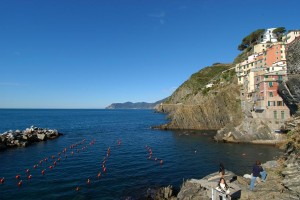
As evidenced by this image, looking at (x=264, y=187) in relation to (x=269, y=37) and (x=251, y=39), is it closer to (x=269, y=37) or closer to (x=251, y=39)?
(x=269, y=37)

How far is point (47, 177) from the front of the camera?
4312cm

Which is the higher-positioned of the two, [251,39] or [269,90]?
[251,39]

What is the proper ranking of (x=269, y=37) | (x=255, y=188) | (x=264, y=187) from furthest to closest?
(x=269, y=37) → (x=255, y=188) → (x=264, y=187)

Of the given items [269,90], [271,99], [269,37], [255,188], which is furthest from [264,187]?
[269,37]

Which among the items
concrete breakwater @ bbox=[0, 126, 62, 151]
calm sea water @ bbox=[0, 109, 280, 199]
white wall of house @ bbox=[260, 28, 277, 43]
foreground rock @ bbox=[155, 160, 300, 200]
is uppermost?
white wall of house @ bbox=[260, 28, 277, 43]

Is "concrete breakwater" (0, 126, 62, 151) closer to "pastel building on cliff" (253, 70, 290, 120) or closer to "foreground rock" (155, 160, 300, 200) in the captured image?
"foreground rock" (155, 160, 300, 200)

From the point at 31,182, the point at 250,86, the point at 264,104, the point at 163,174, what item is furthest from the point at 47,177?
the point at 250,86

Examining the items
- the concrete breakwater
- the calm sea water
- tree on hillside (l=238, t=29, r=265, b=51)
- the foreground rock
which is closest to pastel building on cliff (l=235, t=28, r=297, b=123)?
the calm sea water

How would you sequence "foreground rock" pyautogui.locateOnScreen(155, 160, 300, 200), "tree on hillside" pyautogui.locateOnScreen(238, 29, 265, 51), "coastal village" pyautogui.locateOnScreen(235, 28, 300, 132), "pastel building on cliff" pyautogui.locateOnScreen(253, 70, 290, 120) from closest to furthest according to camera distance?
"foreground rock" pyautogui.locateOnScreen(155, 160, 300, 200) → "pastel building on cliff" pyautogui.locateOnScreen(253, 70, 290, 120) → "coastal village" pyautogui.locateOnScreen(235, 28, 300, 132) → "tree on hillside" pyautogui.locateOnScreen(238, 29, 265, 51)

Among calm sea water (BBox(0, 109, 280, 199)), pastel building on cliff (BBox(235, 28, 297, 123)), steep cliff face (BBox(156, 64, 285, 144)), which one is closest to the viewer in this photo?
calm sea water (BBox(0, 109, 280, 199))

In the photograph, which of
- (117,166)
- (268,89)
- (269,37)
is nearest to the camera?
(117,166)

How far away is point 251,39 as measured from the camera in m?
165

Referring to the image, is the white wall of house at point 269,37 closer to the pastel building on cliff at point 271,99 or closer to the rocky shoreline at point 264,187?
the pastel building on cliff at point 271,99

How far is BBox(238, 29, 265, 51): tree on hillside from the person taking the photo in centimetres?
15810
